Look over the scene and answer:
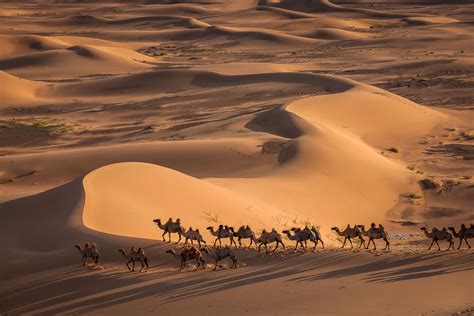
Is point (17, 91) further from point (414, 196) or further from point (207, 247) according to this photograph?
point (207, 247)

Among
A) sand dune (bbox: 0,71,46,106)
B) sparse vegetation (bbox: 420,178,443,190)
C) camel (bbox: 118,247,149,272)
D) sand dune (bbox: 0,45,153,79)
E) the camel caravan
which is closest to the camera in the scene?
camel (bbox: 118,247,149,272)

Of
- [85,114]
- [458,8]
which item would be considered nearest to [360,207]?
[85,114]

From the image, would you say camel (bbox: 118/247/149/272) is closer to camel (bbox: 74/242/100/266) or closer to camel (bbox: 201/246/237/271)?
camel (bbox: 74/242/100/266)

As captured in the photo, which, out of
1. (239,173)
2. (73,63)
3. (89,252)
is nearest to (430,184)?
(239,173)

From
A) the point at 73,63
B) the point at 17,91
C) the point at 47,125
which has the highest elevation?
the point at 47,125

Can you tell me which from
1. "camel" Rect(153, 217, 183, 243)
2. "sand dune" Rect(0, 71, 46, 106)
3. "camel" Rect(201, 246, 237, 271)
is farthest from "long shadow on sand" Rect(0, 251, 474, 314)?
"sand dune" Rect(0, 71, 46, 106)

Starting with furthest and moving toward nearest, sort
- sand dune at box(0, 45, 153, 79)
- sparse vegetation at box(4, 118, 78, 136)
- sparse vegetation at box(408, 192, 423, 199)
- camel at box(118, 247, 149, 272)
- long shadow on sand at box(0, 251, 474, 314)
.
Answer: sand dune at box(0, 45, 153, 79) → sparse vegetation at box(4, 118, 78, 136) → sparse vegetation at box(408, 192, 423, 199) → camel at box(118, 247, 149, 272) → long shadow on sand at box(0, 251, 474, 314)

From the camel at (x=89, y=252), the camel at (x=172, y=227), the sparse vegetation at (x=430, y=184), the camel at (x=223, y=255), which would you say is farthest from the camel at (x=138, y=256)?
the sparse vegetation at (x=430, y=184)

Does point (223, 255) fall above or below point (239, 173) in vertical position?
above

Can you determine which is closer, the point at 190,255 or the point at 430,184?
the point at 190,255

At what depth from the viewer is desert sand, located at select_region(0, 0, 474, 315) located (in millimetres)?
11820

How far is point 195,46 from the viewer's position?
68.1m

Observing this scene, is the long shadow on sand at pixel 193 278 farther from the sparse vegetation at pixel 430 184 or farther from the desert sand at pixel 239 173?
the sparse vegetation at pixel 430 184

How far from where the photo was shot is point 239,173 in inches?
914
